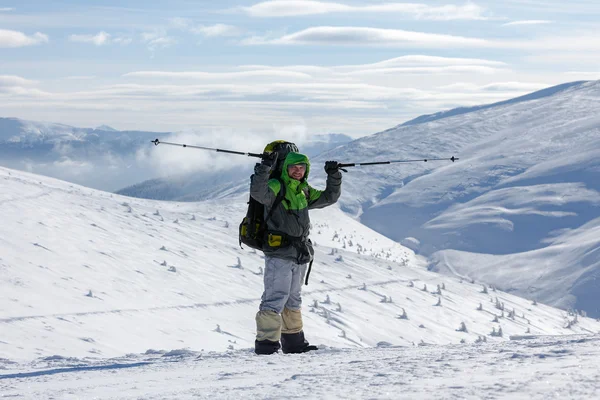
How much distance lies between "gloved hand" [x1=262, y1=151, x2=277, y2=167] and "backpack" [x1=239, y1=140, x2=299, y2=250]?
0.18 m

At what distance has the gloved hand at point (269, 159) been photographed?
8773 mm

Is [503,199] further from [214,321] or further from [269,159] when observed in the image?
[269,159]

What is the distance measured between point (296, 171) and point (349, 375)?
329cm

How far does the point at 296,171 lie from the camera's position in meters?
9.11

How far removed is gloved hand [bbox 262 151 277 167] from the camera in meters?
8.77

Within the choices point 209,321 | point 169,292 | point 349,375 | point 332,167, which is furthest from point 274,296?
point 169,292

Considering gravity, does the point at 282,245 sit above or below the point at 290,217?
below

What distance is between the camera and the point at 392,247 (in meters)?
98.7

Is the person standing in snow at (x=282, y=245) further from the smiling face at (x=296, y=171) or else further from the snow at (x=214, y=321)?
the snow at (x=214, y=321)

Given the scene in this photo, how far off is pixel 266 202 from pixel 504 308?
24739 mm

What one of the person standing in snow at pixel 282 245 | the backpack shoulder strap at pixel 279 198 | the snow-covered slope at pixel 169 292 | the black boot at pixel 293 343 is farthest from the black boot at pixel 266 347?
the snow-covered slope at pixel 169 292

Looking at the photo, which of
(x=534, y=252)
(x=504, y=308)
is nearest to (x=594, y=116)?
(x=534, y=252)

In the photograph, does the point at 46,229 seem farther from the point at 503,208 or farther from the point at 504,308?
the point at 503,208

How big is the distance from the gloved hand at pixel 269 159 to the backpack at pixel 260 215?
6.9 inches
